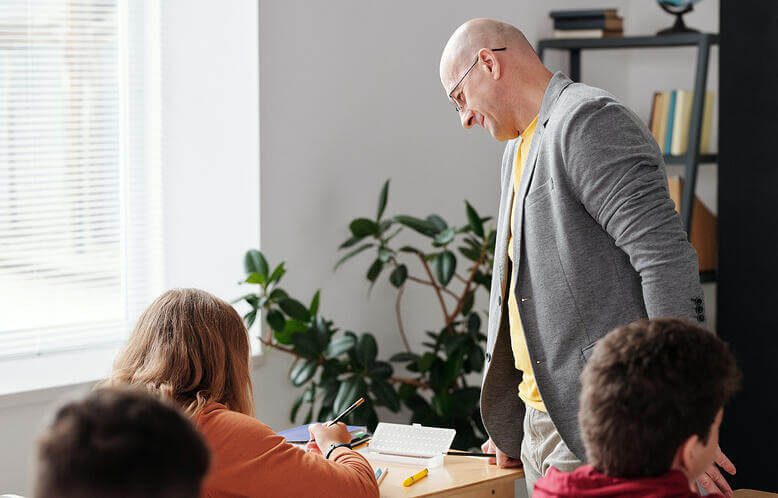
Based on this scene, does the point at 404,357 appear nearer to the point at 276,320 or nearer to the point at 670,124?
the point at 276,320

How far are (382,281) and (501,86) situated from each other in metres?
1.73

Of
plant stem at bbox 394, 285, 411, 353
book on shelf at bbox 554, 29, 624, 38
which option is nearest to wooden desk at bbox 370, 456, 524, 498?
plant stem at bbox 394, 285, 411, 353

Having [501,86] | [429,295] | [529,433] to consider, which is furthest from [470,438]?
[501,86]

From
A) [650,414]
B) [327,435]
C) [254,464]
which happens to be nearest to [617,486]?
[650,414]

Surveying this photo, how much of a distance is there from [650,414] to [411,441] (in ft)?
3.54

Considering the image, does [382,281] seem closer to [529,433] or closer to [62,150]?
[62,150]

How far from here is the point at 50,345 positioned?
336 centimetres

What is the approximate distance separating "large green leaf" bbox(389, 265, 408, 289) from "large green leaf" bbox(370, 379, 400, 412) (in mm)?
335

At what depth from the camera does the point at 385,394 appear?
11.1ft

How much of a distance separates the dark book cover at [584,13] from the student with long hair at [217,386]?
2.69 metres

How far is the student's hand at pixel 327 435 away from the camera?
218 centimetres

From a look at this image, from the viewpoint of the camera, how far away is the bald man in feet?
6.14

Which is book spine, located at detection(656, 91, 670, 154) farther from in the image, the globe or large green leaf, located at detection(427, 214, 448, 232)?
large green leaf, located at detection(427, 214, 448, 232)

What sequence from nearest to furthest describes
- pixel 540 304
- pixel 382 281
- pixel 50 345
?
pixel 540 304, pixel 50 345, pixel 382 281
